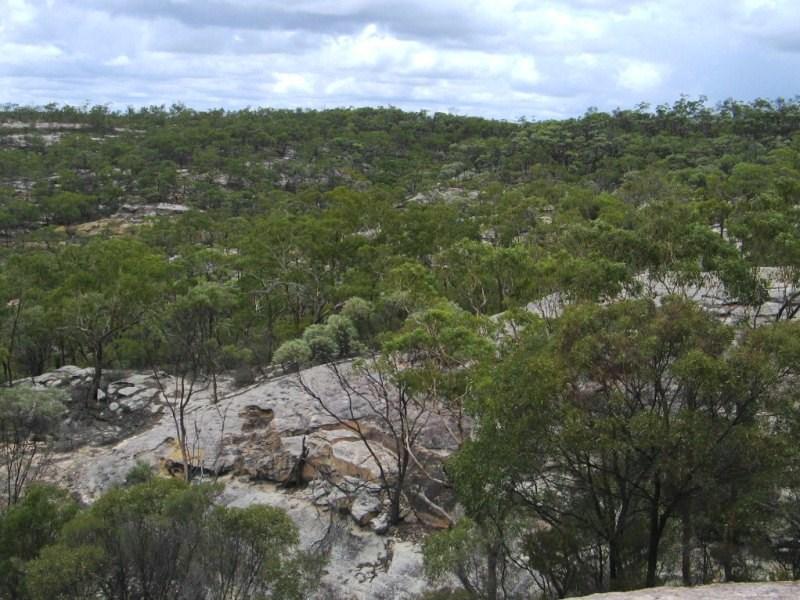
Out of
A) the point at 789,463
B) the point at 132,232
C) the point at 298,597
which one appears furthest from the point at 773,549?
the point at 132,232

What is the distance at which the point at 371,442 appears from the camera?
20281mm

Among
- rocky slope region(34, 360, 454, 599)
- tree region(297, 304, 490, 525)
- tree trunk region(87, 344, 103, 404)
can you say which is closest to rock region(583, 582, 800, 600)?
tree region(297, 304, 490, 525)

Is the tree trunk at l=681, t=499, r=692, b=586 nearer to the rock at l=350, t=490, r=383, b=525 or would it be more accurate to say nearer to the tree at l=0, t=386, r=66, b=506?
the rock at l=350, t=490, r=383, b=525

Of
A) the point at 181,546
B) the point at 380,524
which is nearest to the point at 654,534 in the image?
the point at 380,524

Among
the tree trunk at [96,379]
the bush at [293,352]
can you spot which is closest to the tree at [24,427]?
the tree trunk at [96,379]

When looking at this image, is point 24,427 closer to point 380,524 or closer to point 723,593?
point 380,524

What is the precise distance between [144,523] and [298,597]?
298cm

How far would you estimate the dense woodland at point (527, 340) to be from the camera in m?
10.7

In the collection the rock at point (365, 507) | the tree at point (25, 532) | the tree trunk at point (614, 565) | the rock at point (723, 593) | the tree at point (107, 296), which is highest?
the tree at point (107, 296)

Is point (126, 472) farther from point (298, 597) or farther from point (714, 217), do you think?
point (714, 217)

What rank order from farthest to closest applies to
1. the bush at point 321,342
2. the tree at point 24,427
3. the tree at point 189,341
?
the tree at point 189,341 → the bush at point 321,342 → the tree at point 24,427

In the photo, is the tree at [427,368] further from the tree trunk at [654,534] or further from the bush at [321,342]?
the bush at [321,342]

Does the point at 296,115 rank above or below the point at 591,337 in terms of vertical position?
above

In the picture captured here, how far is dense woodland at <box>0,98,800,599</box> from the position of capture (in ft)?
35.1
